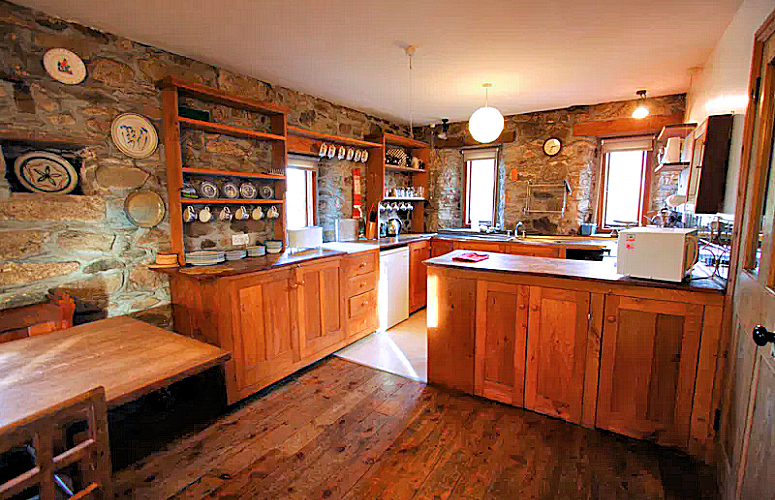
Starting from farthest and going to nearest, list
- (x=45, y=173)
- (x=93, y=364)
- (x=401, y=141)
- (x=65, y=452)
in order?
(x=401, y=141), (x=45, y=173), (x=93, y=364), (x=65, y=452)

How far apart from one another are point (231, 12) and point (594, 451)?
126 inches

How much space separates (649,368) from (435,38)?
242 centimetres

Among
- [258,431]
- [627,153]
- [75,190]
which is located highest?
[627,153]

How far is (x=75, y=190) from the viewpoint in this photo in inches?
89.5

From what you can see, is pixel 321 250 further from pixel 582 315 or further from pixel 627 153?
pixel 627 153

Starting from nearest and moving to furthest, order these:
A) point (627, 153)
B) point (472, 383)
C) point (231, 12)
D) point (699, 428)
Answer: point (699, 428), point (231, 12), point (472, 383), point (627, 153)

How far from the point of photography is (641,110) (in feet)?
12.7

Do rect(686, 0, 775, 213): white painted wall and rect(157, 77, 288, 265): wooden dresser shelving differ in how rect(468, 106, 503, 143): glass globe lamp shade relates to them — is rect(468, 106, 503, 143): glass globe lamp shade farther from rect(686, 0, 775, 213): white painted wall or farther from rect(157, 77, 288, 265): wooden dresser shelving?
rect(157, 77, 288, 265): wooden dresser shelving

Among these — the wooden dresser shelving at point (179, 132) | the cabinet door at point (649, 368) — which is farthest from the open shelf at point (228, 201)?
the cabinet door at point (649, 368)

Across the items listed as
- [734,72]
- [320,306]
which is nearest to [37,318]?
[320,306]

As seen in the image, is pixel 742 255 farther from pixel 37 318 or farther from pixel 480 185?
pixel 480 185

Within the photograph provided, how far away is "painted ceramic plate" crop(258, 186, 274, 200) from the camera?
3292mm

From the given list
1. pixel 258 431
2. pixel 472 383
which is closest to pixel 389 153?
pixel 472 383

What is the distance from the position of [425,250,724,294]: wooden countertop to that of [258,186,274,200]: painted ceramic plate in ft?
5.32
